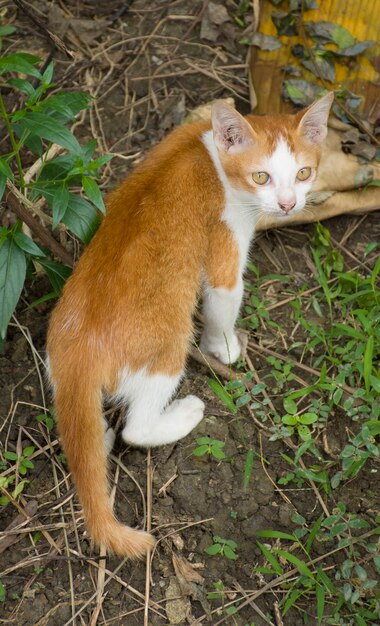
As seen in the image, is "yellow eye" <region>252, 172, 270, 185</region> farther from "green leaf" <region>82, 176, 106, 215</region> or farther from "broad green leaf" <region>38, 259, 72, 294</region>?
"broad green leaf" <region>38, 259, 72, 294</region>

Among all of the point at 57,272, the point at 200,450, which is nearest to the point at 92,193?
the point at 57,272

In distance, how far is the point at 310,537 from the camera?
296 cm

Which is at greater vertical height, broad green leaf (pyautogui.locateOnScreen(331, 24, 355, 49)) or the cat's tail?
broad green leaf (pyautogui.locateOnScreen(331, 24, 355, 49))

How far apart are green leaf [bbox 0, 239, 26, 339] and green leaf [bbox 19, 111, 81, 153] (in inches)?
20.0

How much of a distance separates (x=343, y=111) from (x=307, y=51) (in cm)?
40

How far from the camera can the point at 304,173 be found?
127 inches

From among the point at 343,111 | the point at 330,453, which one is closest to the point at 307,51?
the point at 343,111

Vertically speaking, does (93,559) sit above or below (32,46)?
below

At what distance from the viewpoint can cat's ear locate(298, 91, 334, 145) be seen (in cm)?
320

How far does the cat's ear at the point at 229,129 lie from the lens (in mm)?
3094

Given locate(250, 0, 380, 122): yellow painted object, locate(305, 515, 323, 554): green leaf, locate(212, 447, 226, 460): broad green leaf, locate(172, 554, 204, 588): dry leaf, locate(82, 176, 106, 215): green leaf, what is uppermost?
locate(82, 176, 106, 215): green leaf

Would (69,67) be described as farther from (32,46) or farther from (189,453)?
(189,453)

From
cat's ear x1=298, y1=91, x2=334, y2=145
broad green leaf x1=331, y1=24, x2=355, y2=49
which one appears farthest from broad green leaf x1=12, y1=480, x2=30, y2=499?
broad green leaf x1=331, y1=24, x2=355, y2=49

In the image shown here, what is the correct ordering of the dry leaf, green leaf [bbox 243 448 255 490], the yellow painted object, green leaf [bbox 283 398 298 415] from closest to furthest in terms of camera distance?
1. the dry leaf
2. green leaf [bbox 243 448 255 490]
3. green leaf [bbox 283 398 298 415]
4. the yellow painted object
